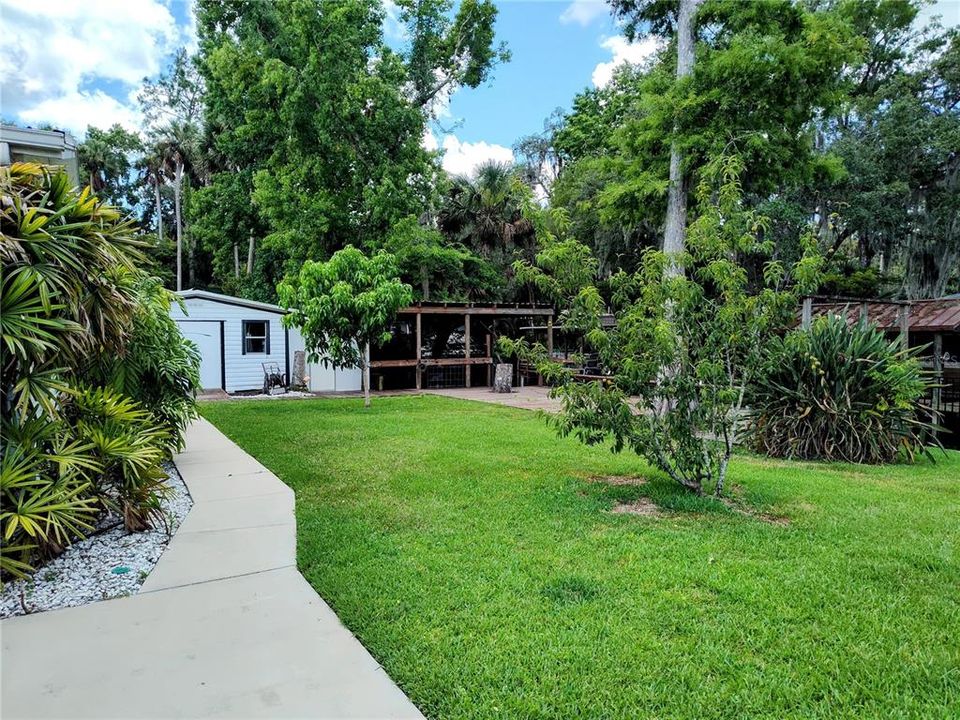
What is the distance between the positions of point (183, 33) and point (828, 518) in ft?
101

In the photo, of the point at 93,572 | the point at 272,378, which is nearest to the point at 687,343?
the point at 93,572

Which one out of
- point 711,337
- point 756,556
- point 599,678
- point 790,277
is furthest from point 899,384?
point 599,678

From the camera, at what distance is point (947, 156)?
17.2 metres

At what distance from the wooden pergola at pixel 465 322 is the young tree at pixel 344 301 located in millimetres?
4207

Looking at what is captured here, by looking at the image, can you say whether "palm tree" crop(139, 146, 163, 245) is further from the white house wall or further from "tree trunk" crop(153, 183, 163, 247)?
the white house wall

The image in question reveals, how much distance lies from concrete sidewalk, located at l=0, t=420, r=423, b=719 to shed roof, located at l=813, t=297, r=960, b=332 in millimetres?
9711

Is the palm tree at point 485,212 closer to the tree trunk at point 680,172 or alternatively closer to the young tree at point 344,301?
the tree trunk at point 680,172

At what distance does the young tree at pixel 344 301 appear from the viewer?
1086cm

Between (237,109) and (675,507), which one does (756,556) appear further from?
(237,109)

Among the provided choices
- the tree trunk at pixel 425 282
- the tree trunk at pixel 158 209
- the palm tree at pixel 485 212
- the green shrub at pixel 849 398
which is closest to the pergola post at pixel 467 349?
the tree trunk at pixel 425 282

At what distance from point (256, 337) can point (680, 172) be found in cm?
1143

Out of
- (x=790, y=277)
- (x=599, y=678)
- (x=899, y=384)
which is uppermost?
(x=790, y=277)

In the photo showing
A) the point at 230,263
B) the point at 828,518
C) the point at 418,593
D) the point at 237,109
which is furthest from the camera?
the point at 230,263

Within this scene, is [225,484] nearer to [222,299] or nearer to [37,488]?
[37,488]
